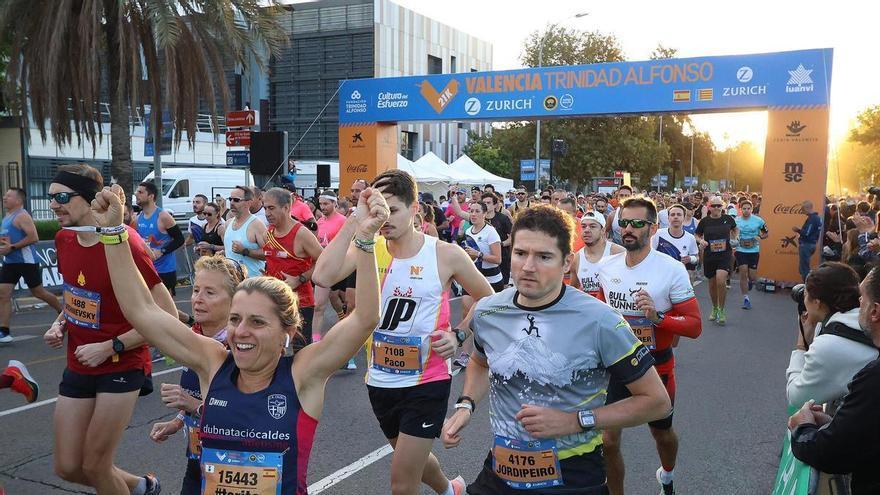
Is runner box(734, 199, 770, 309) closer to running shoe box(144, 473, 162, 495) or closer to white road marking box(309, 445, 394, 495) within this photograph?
white road marking box(309, 445, 394, 495)

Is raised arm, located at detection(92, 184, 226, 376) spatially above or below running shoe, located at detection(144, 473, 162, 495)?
above

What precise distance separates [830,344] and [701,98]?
13.6m

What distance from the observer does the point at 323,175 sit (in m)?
20.2

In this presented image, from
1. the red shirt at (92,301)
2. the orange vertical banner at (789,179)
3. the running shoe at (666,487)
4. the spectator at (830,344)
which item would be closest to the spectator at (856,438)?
the spectator at (830,344)

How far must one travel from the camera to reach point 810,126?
1449 cm

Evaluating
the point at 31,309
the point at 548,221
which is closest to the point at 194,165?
the point at 31,309

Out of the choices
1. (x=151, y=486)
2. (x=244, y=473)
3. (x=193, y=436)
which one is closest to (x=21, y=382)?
(x=193, y=436)

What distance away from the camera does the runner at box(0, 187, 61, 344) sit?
28.8ft

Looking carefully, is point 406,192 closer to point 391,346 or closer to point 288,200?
point 391,346

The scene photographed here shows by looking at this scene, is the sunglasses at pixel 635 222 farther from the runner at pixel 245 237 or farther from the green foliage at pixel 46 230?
the green foliage at pixel 46 230

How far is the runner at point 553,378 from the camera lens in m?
2.49

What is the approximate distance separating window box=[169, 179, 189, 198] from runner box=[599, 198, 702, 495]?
2207cm

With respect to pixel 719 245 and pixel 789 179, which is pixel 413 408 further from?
pixel 789 179

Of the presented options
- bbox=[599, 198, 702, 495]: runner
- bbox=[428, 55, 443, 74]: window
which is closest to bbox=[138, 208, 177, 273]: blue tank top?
bbox=[599, 198, 702, 495]: runner
